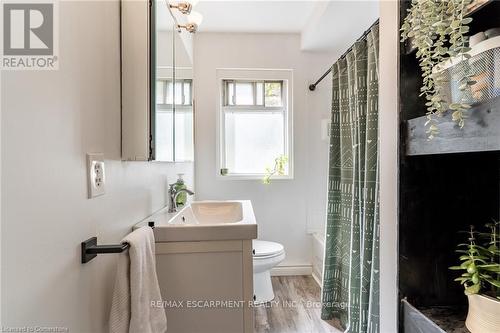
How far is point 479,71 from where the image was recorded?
0.65 m

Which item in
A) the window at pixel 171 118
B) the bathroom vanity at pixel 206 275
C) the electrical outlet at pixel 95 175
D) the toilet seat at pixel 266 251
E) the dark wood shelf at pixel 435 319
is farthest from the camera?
the toilet seat at pixel 266 251

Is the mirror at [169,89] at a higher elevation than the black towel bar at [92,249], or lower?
higher

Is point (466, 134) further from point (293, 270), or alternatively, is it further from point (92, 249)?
point (293, 270)

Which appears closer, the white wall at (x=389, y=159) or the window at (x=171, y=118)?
the white wall at (x=389, y=159)

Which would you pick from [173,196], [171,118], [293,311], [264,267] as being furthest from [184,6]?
[293,311]

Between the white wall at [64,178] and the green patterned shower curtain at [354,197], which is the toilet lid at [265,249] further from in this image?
the white wall at [64,178]

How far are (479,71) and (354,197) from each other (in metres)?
1.24

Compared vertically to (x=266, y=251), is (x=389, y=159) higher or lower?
higher

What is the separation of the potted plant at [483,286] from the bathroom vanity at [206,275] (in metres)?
0.74

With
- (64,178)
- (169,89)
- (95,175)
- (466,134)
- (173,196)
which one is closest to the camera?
(466,134)

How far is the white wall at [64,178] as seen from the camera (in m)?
0.60

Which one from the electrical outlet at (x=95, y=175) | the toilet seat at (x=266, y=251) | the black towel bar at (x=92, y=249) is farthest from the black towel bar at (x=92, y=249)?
the toilet seat at (x=266, y=251)

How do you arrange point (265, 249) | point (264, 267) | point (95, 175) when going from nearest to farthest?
point (95, 175) < point (264, 267) < point (265, 249)

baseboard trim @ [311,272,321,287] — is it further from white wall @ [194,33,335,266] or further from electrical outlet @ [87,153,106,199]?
electrical outlet @ [87,153,106,199]
